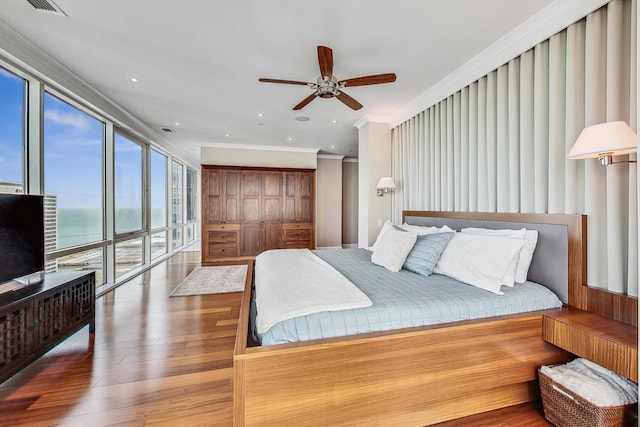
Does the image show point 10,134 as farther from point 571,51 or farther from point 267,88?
point 571,51

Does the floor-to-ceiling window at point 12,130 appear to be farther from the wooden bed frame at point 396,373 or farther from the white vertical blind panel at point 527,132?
the white vertical blind panel at point 527,132

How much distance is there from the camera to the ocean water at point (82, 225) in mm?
3141

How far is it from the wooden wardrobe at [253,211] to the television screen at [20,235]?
3.50m

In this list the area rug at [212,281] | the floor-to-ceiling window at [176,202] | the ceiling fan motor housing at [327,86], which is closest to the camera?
the ceiling fan motor housing at [327,86]

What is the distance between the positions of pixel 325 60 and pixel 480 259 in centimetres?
198

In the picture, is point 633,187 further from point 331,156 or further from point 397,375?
point 331,156

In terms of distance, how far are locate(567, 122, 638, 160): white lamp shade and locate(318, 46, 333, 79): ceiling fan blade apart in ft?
5.81

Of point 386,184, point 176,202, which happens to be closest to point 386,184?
point 386,184

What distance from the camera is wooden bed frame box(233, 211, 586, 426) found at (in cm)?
125

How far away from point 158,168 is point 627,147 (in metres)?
7.08

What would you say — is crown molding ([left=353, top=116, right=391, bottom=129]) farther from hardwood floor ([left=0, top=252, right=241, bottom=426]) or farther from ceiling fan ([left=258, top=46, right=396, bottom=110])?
hardwood floor ([left=0, top=252, right=241, bottom=426])

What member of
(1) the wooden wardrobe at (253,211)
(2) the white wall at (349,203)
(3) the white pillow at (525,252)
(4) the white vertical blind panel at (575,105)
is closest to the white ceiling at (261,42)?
(4) the white vertical blind panel at (575,105)

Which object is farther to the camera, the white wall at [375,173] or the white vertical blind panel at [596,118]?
the white wall at [375,173]

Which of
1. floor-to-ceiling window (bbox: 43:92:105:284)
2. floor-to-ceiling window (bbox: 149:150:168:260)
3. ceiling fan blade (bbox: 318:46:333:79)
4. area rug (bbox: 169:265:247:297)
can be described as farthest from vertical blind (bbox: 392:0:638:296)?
floor-to-ceiling window (bbox: 149:150:168:260)
